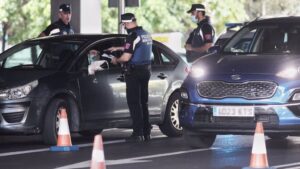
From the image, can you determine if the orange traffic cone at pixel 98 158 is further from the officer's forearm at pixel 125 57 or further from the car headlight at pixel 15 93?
the officer's forearm at pixel 125 57

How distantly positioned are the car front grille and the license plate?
144mm

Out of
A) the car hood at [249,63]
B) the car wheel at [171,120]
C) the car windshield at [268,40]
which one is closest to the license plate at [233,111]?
the car hood at [249,63]

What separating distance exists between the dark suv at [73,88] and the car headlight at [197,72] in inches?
63.8

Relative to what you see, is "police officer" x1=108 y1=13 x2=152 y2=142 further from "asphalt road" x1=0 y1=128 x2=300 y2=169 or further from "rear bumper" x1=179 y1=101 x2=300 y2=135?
"rear bumper" x1=179 y1=101 x2=300 y2=135

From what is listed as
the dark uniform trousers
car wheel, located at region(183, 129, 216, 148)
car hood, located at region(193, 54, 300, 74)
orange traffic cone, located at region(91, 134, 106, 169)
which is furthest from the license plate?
orange traffic cone, located at region(91, 134, 106, 169)

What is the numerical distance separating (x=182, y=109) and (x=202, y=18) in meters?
3.80

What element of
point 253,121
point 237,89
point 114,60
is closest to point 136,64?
point 114,60

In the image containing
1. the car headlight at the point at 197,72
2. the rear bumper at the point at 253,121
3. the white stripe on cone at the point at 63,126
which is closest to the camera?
the rear bumper at the point at 253,121

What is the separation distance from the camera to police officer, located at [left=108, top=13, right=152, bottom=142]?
13531 mm

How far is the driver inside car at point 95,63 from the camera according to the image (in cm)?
1348

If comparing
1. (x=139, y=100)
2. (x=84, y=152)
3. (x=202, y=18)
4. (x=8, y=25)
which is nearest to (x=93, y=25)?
(x=202, y=18)

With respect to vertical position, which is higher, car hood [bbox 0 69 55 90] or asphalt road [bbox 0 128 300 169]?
car hood [bbox 0 69 55 90]

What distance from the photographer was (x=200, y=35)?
52.5ft

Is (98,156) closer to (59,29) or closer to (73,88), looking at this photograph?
(73,88)
